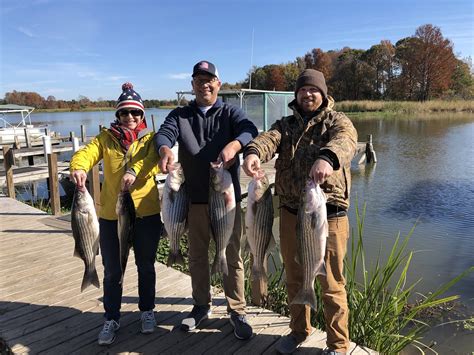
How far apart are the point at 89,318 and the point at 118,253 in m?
1.11

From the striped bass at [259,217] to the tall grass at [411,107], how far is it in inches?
1807

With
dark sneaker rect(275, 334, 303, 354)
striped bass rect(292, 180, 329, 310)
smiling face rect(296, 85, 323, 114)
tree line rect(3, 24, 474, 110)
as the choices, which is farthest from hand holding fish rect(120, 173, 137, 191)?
tree line rect(3, 24, 474, 110)

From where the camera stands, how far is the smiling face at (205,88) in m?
3.18

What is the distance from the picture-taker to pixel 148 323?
11.6 ft

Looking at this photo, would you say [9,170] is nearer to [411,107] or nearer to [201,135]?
[201,135]

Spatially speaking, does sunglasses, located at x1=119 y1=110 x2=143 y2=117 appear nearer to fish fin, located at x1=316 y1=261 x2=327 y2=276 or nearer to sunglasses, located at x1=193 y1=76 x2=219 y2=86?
sunglasses, located at x1=193 y1=76 x2=219 y2=86

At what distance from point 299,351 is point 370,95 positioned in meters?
64.7

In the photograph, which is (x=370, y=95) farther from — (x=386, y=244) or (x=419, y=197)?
(x=386, y=244)

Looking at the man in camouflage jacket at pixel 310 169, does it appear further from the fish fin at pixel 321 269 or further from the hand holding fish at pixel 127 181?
the hand holding fish at pixel 127 181

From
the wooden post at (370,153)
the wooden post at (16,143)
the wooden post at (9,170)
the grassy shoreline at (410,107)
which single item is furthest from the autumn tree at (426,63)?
the wooden post at (9,170)

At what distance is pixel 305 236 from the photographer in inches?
102

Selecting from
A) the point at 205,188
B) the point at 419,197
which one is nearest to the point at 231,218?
the point at 205,188

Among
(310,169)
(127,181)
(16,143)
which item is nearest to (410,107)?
(16,143)

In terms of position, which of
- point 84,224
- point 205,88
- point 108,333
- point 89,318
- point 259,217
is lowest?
→ point 89,318
